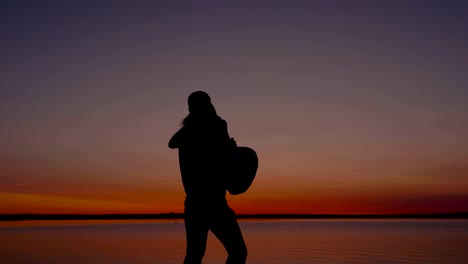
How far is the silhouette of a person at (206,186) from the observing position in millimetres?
4047

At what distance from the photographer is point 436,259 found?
51.0 feet

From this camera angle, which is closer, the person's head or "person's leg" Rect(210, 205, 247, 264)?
"person's leg" Rect(210, 205, 247, 264)

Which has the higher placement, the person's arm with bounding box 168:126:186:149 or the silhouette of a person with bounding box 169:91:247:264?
the person's arm with bounding box 168:126:186:149

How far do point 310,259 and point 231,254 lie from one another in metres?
11.8

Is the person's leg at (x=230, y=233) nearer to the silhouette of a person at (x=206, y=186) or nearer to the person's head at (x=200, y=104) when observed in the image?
the silhouette of a person at (x=206, y=186)

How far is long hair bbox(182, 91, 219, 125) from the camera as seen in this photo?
4223 millimetres

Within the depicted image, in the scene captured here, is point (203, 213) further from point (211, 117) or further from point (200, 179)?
point (211, 117)

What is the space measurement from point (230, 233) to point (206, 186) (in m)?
0.39

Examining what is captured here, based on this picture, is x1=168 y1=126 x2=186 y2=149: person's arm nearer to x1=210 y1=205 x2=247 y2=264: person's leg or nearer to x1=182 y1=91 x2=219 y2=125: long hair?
x1=182 y1=91 x2=219 y2=125: long hair

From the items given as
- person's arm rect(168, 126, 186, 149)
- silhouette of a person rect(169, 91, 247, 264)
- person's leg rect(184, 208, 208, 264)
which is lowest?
person's leg rect(184, 208, 208, 264)

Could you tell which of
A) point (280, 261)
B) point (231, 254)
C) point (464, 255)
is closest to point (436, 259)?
point (464, 255)

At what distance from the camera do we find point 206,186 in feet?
13.3

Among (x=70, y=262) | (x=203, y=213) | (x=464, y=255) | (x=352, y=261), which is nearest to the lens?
(x=203, y=213)

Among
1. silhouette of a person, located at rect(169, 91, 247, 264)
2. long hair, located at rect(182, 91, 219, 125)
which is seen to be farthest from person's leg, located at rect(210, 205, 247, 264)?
long hair, located at rect(182, 91, 219, 125)
